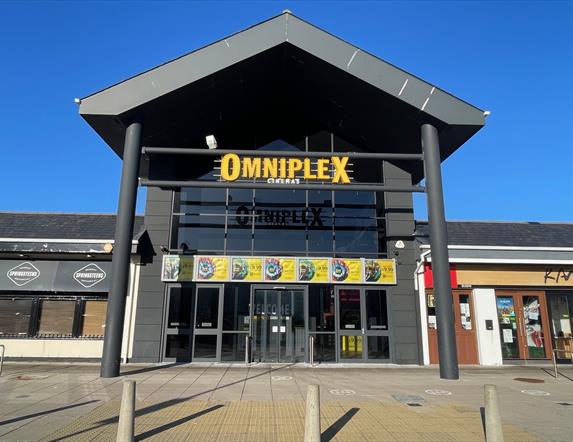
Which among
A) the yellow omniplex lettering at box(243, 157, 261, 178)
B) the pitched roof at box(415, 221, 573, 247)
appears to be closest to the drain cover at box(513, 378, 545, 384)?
the pitched roof at box(415, 221, 573, 247)

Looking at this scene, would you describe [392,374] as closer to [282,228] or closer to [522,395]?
[522,395]

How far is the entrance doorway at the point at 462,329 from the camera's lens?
14570 millimetres

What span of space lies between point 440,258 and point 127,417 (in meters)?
9.34

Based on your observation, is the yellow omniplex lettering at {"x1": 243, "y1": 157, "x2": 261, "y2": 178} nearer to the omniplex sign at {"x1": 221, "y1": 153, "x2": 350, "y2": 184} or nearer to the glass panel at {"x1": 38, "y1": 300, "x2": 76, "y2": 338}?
the omniplex sign at {"x1": 221, "y1": 153, "x2": 350, "y2": 184}

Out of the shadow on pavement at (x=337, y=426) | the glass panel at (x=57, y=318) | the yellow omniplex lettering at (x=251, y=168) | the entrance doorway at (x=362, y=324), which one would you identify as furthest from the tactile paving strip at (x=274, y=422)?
the yellow omniplex lettering at (x=251, y=168)

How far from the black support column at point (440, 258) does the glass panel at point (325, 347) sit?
13.5 feet

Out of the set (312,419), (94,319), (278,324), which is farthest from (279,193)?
(312,419)

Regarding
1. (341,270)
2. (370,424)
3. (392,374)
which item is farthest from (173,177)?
(370,424)

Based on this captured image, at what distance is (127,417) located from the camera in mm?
5297

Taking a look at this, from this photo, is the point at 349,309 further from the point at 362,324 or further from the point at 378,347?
the point at 378,347

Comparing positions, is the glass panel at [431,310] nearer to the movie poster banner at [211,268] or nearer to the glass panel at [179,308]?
the movie poster banner at [211,268]

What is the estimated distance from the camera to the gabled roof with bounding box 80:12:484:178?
12758 mm

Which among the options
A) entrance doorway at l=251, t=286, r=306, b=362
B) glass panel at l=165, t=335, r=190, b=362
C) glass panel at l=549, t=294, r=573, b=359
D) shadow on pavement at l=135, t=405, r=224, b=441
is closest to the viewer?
shadow on pavement at l=135, t=405, r=224, b=441

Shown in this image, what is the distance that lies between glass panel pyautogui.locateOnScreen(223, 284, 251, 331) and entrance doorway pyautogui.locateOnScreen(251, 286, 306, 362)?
0.22 metres
